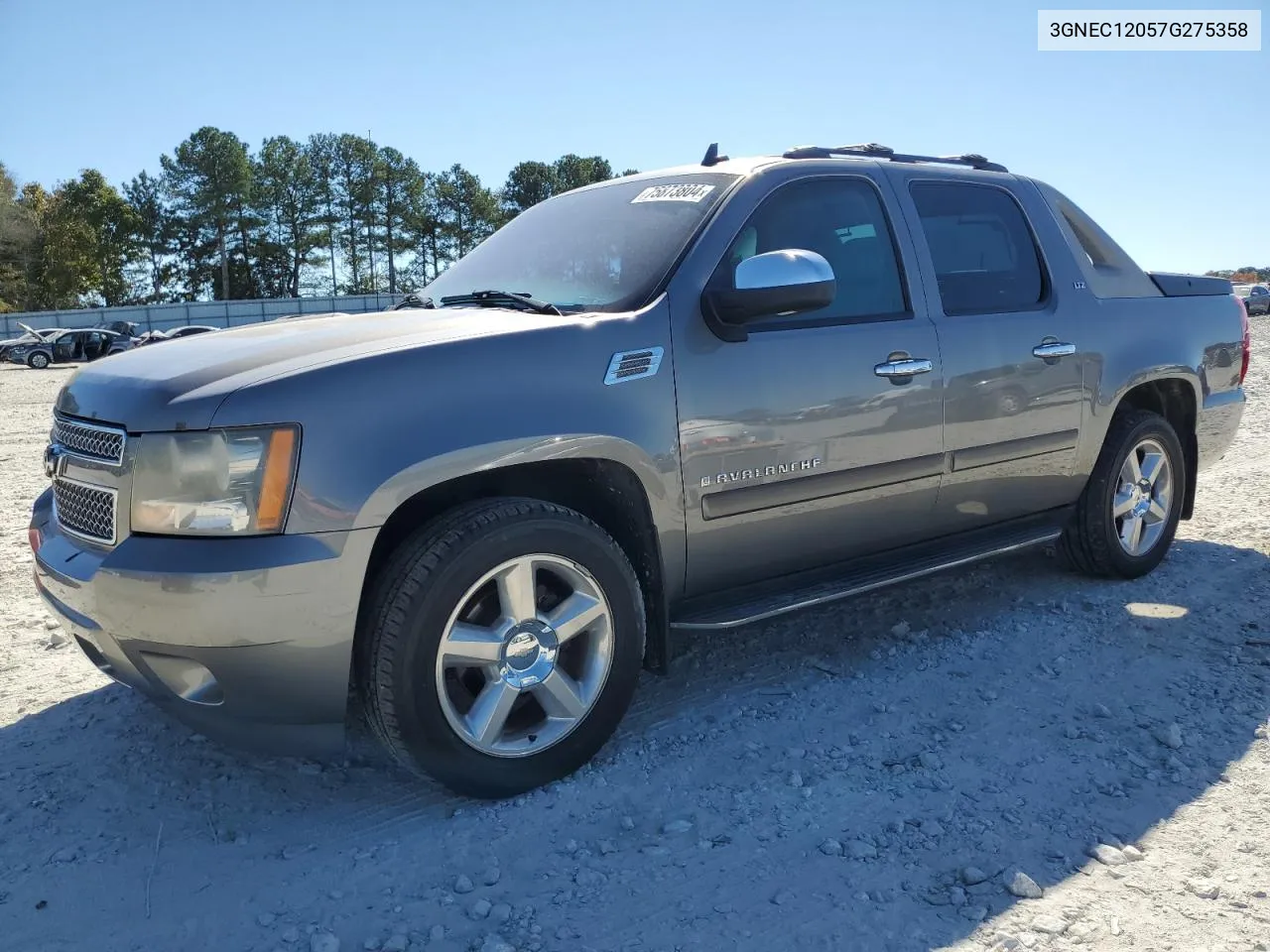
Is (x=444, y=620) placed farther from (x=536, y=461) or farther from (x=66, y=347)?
(x=66, y=347)

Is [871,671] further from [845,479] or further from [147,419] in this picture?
[147,419]

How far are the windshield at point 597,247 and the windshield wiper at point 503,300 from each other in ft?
0.17

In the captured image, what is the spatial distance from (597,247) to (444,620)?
4.87ft

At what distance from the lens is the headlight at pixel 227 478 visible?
2.39 metres

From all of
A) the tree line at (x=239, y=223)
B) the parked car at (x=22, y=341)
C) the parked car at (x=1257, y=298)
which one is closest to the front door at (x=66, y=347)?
the parked car at (x=22, y=341)

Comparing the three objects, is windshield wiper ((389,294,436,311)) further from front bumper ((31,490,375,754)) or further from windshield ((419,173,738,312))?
front bumper ((31,490,375,754))

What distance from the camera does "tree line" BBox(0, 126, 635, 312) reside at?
62.2 meters

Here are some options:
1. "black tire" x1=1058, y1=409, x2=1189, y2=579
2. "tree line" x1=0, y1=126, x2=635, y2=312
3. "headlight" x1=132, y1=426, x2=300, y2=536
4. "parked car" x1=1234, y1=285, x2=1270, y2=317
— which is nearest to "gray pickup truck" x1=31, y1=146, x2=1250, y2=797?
"headlight" x1=132, y1=426, x2=300, y2=536

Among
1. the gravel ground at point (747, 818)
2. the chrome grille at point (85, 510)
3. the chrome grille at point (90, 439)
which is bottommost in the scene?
the gravel ground at point (747, 818)

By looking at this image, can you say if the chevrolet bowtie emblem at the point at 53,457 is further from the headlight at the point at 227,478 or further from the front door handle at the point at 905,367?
the front door handle at the point at 905,367

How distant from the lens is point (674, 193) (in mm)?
3477

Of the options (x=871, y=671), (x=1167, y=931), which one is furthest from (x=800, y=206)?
(x=1167, y=931)

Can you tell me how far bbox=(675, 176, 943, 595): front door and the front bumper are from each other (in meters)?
1.11

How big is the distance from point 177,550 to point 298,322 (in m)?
1.13
